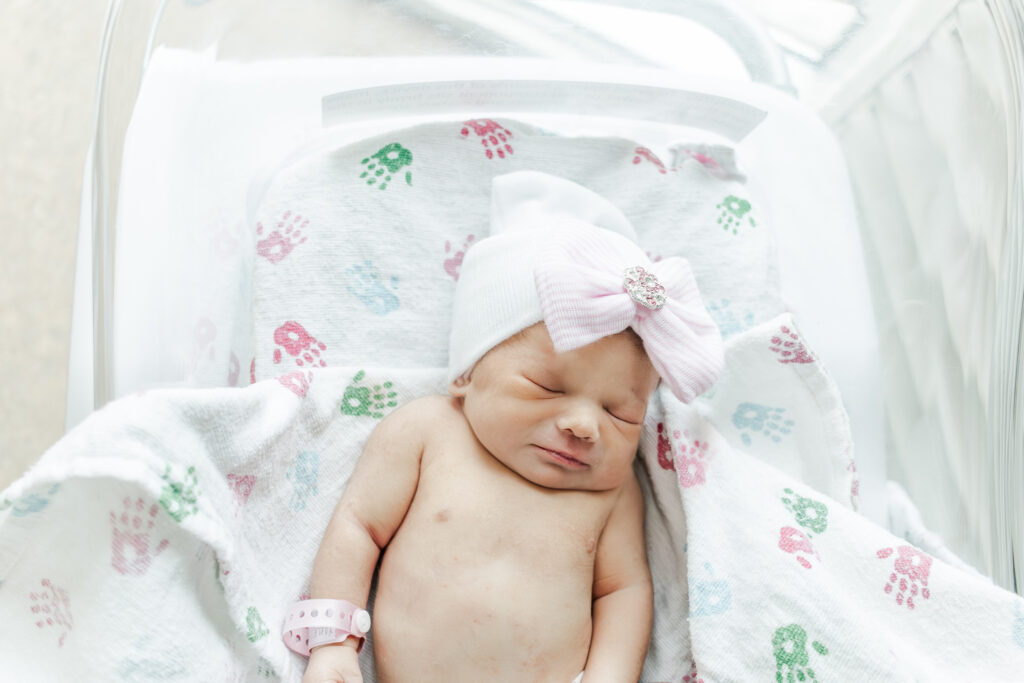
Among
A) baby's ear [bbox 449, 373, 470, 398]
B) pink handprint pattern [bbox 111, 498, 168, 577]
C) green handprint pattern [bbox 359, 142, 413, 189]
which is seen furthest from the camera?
green handprint pattern [bbox 359, 142, 413, 189]

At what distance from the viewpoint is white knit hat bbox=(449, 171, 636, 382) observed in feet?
3.14

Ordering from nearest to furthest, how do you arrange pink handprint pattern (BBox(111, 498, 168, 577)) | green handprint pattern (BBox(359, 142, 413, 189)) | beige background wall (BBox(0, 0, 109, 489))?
pink handprint pattern (BBox(111, 498, 168, 577)), green handprint pattern (BBox(359, 142, 413, 189)), beige background wall (BBox(0, 0, 109, 489))

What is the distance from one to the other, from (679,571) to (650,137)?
594 mm

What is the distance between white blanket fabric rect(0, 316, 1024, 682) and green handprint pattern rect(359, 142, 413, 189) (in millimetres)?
243

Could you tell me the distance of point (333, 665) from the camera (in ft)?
2.87

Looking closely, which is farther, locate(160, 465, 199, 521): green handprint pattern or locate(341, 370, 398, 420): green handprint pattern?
locate(341, 370, 398, 420): green handprint pattern

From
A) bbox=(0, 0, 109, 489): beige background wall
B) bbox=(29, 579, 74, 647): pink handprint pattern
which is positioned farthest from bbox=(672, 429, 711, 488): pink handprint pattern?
bbox=(0, 0, 109, 489): beige background wall

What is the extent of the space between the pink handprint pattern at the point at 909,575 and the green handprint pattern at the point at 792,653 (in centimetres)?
10

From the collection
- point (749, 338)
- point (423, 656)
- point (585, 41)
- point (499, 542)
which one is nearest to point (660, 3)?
point (585, 41)

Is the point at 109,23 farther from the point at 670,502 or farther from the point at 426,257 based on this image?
the point at 670,502

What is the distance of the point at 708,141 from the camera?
4.04 ft

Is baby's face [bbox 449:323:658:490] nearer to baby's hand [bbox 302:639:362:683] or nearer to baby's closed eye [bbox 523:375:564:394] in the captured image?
baby's closed eye [bbox 523:375:564:394]

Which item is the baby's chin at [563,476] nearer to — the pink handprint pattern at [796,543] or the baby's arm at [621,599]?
the baby's arm at [621,599]

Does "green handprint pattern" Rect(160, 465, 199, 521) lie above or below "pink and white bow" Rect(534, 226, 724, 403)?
below
